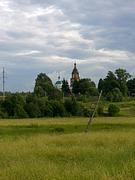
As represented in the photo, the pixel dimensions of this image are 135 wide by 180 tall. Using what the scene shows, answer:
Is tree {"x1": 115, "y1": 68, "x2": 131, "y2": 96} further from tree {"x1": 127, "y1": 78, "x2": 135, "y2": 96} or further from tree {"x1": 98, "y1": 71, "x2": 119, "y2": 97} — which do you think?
tree {"x1": 127, "y1": 78, "x2": 135, "y2": 96}

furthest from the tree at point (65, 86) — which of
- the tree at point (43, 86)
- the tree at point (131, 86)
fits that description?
the tree at point (131, 86)

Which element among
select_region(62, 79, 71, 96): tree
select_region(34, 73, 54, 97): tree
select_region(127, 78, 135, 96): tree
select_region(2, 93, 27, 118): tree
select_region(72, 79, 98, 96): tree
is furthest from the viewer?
select_region(62, 79, 71, 96): tree

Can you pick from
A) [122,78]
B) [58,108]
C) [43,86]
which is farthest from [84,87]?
[58,108]

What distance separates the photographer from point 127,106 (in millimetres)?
93938

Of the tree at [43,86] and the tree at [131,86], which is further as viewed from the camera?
the tree at [131,86]

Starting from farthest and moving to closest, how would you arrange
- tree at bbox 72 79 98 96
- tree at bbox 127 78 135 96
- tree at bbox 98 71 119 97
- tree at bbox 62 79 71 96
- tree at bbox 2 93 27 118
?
tree at bbox 62 79 71 96, tree at bbox 127 78 135 96, tree at bbox 98 71 119 97, tree at bbox 72 79 98 96, tree at bbox 2 93 27 118

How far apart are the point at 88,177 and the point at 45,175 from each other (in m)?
0.98

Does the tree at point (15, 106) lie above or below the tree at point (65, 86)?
below

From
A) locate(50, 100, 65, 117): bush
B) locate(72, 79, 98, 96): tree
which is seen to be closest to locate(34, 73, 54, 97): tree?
locate(72, 79, 98, 96): tree

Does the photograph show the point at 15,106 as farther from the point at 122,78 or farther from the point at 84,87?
the point at 122,78

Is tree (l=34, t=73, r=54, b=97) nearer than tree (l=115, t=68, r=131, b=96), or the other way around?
tree (l=34, t=73, r=54, b=97)

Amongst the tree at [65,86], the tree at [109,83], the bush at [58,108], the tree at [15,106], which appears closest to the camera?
the tree at [15,106]

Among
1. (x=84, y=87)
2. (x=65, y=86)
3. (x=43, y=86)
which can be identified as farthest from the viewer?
(x=65, y=86)

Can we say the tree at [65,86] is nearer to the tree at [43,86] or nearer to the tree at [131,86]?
the tree at [43,86]
